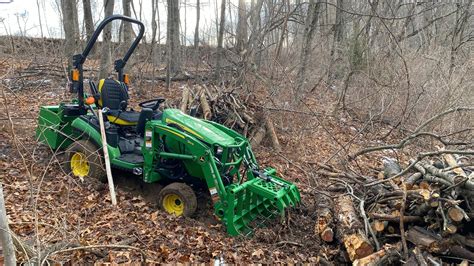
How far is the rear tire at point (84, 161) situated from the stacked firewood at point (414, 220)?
311cm

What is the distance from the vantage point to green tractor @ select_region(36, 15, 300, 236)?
4.39 m

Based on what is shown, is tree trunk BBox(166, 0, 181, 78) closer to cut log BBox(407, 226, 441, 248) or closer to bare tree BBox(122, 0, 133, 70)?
bare tree BBox(122, 0, 133, 70)

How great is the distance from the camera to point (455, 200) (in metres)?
3.65

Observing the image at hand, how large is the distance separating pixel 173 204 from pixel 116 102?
6.50 ft

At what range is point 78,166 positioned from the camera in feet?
18.5

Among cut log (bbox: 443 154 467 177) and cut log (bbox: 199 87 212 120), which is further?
cut log (bbox: 199 87 212 120)

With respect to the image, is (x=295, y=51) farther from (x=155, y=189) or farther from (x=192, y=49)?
(x=155, y=189)

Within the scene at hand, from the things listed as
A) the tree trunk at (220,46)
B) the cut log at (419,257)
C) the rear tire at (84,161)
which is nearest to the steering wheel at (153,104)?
the rear tire at (84,161)

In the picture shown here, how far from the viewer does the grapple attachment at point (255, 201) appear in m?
4.27

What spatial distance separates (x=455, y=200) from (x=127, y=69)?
10.4m

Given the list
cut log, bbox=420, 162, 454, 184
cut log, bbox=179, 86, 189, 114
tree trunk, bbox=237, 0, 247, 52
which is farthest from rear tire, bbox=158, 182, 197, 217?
tree trunk, bbox=237, 0, 247, 52

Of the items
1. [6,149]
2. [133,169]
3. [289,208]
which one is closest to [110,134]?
[133,169]

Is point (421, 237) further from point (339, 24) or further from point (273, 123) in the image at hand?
point (339, 24)

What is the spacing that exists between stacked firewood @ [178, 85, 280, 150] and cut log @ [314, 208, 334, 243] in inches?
127
